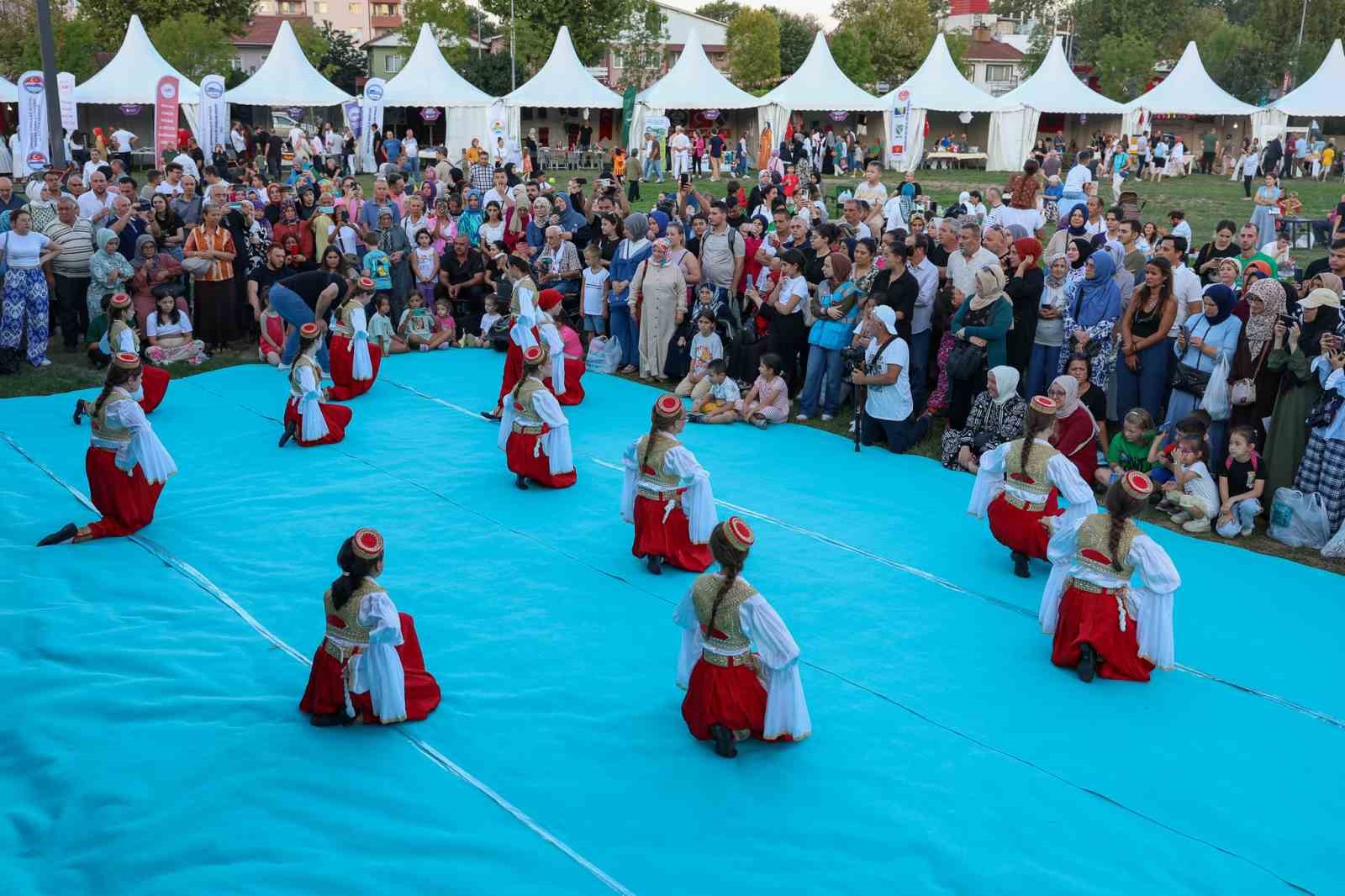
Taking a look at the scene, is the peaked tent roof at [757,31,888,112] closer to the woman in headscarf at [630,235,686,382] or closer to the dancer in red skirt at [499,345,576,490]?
the woman in headscarf at [630,235,686,382]

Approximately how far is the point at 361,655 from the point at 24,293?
8.37 meters

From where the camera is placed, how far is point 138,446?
751 cm

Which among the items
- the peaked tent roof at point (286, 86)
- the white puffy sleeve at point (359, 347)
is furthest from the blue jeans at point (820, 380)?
the peaked tent roof at point (286, 86)

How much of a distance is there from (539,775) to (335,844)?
0.88m

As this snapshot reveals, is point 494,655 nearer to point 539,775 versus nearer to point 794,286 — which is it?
point 539,775

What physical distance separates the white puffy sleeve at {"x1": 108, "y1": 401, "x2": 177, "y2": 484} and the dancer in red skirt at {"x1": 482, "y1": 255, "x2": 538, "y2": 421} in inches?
123

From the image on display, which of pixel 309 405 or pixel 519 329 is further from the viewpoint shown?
pixel 519 329

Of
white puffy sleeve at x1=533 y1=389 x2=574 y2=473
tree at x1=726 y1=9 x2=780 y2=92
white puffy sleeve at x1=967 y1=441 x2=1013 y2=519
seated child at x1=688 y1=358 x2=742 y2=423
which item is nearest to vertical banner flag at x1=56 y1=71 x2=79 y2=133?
seated child at x1=688 y1=358 x2=742 y2=423

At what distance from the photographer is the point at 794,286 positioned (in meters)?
10.6

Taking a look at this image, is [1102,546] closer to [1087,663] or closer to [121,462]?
[1087,663]

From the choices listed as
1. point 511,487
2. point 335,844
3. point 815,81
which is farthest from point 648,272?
point 815,81

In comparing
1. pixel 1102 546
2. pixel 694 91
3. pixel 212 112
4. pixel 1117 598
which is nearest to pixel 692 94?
pixel 694 91

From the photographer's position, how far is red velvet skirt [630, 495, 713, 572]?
281 inches

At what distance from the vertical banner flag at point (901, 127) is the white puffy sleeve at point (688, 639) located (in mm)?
28883
